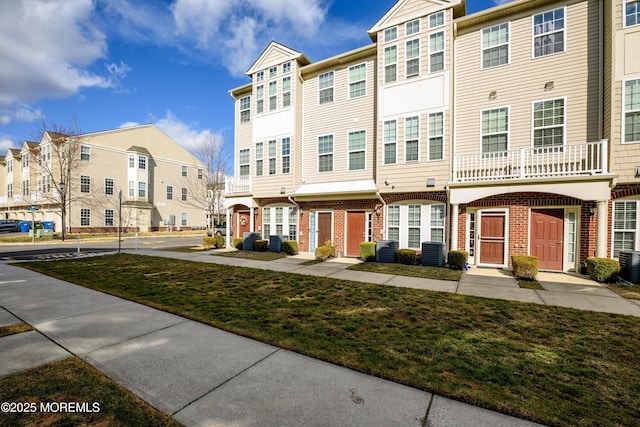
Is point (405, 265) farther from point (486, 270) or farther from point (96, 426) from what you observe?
point (96, 426)

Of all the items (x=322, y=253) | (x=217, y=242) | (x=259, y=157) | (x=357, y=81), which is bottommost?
(x=217, y=242)

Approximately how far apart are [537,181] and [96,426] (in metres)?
11.8

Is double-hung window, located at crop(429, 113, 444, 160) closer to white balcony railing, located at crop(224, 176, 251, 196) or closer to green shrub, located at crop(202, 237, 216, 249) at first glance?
Answer: white balcony railing, located at crop(224, 176, 251, 196)

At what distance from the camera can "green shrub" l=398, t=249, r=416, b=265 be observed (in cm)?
1090

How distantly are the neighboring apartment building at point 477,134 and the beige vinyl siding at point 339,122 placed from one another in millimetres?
60

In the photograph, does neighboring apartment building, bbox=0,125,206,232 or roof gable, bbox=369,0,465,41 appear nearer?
roof gable, bbox=369,0,465,41

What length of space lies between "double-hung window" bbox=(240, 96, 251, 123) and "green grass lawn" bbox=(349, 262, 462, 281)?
39.1 feet

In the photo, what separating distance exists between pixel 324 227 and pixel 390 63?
8311 millimetres

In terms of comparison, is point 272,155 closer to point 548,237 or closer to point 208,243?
point 208,243

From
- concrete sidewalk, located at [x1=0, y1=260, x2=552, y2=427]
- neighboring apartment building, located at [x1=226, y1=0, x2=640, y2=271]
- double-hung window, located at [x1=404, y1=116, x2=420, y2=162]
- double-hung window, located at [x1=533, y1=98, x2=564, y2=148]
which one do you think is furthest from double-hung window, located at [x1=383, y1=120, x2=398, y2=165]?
concrete sidewalk, located at [x1=0, y1=260, x2=552, y2=427]

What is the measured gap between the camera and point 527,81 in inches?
406

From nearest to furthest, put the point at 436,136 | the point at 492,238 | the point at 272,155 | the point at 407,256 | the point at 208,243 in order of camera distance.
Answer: the point at 492,238 → the point at 407,256 → the point at 436,136 → the point at 272,155 → the point at 208,243

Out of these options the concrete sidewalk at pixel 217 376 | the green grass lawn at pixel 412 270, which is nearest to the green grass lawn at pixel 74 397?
the concrete sidewalk at pixel 217 376

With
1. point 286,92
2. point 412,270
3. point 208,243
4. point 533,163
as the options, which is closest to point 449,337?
point 412,270
